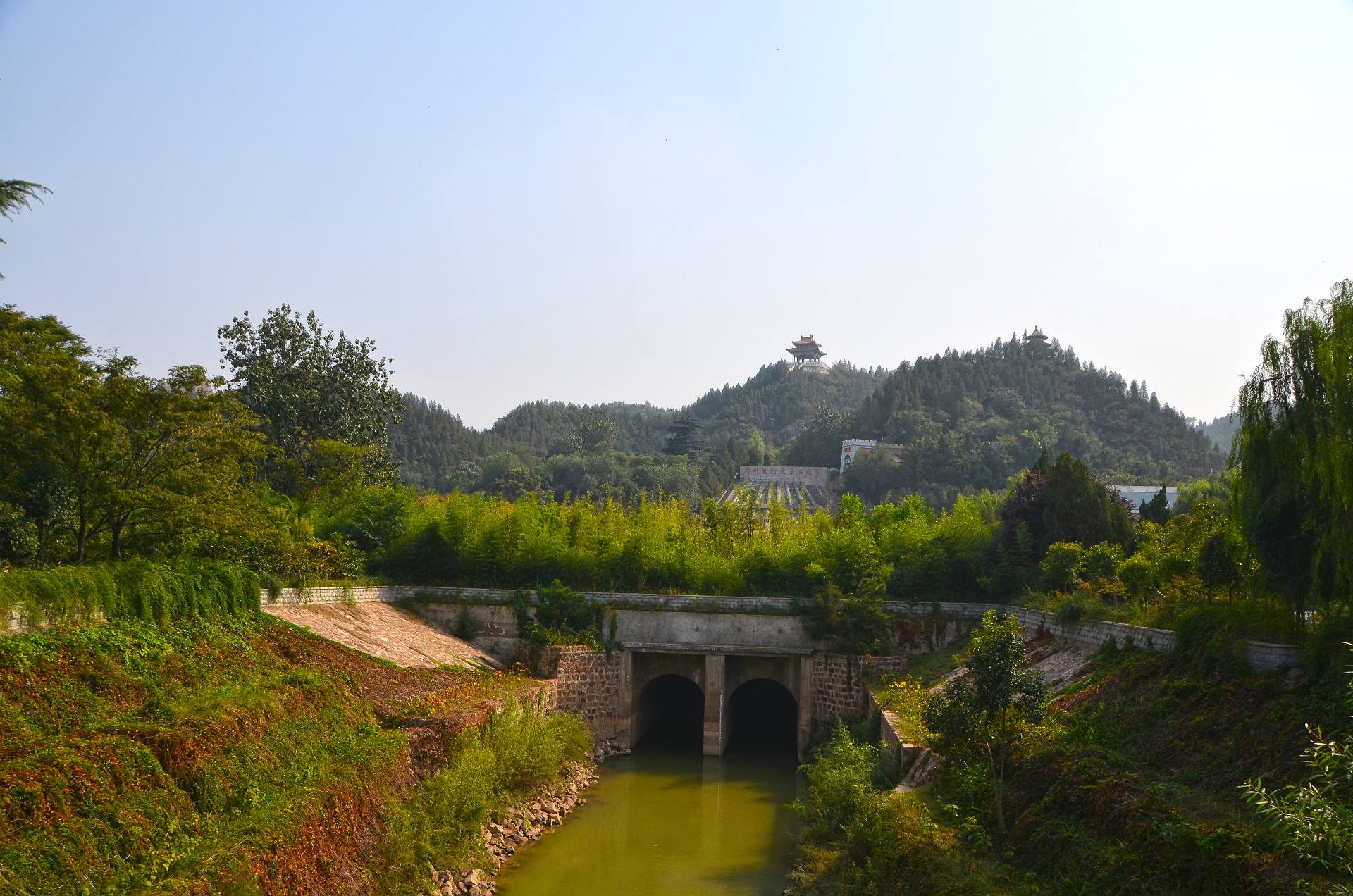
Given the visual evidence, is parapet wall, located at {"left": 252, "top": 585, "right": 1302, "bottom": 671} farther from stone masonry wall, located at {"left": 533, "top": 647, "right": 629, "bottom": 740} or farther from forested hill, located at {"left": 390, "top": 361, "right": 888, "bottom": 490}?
forested hill, located at {"left": 390, "top": 361, "right": 888, "bottom": 490}

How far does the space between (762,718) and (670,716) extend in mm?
2526

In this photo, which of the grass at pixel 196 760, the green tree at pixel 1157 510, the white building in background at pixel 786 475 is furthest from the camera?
the white building in background at pixel 786 475

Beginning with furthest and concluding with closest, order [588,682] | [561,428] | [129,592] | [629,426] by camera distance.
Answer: [629,426] < [561,428] < [588,682] < [129,592]

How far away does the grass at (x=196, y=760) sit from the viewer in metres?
9.96

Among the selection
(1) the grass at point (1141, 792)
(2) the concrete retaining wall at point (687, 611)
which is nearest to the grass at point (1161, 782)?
(1) the grass at point (1141, 792)

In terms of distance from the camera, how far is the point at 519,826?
1812cm

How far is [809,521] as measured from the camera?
31.9 meters

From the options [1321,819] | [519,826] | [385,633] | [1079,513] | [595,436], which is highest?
[595,436]

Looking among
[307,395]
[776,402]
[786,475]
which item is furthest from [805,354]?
[307,395]

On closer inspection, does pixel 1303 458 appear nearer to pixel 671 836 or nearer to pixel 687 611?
pixel 671 836

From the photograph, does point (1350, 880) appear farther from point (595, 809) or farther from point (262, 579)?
point (262, 579)

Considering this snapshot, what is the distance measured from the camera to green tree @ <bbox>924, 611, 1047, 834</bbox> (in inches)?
541

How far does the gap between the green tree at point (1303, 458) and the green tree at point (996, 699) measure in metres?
3.65

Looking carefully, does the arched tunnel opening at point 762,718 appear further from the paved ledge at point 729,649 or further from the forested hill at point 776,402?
the forested hill at point 776,402
